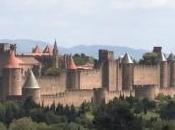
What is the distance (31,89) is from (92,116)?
23.3 feet

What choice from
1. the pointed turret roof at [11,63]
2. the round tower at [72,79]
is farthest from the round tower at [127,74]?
the pointed turret roof at [11,63]

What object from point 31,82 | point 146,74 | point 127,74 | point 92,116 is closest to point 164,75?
point 146,74

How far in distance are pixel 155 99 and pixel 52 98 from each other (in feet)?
38.3

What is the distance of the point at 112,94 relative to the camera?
8156 cm

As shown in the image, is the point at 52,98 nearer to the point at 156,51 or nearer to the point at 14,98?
the point at 14,98

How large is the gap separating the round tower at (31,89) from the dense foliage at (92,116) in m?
1.86

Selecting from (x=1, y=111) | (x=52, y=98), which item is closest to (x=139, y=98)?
(x=52, y=98)

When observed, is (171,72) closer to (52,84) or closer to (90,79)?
(90,79)

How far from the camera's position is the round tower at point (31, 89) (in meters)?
72.9

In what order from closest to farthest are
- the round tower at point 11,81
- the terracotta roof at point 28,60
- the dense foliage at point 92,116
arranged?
the dense foliage at point 92,116
the round tower at point 11,81
the terracotta roof at point 28,60

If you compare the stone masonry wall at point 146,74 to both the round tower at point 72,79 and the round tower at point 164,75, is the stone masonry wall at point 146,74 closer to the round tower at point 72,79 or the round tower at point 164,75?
the round tower at point 164,75

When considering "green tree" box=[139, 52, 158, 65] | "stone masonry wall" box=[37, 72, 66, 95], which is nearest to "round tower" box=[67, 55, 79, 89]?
"stone masonry wall" box=[37, 72, 66, 95]

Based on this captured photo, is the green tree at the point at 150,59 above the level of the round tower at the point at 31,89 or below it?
above

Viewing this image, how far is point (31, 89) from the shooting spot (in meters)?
73.5
